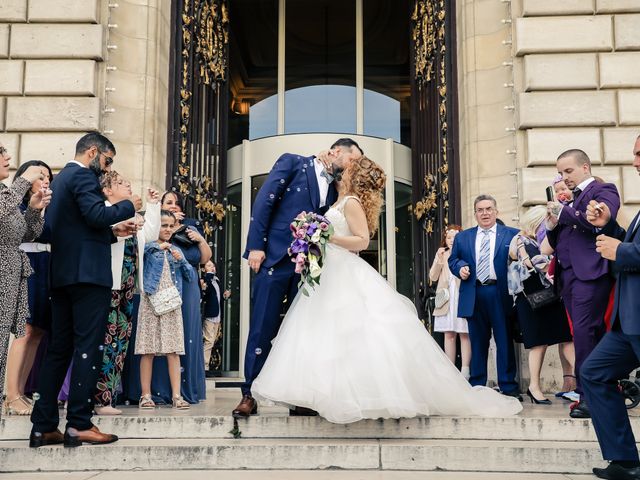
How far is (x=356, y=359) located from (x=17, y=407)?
8.93 feet

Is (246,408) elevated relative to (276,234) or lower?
lower

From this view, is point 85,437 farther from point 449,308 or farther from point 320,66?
point 320,66

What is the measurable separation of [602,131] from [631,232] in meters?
4.44

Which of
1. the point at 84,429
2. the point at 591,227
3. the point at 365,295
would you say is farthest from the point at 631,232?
the point at 84,429

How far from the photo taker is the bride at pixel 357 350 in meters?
5.02

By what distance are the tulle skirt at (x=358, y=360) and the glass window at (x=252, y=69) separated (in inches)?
298

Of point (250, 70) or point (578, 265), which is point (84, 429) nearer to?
point (578, 265)

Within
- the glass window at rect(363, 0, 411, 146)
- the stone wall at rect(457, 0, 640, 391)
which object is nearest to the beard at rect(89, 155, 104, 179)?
the stone wall at rect(457, 0, 640, 391)

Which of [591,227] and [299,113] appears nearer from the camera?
[591,227]

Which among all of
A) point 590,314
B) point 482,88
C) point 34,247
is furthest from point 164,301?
point 482,88

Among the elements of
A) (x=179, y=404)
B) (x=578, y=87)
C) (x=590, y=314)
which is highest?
(x=578, y=87)

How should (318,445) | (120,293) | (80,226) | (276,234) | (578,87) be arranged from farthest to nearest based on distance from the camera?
(578,87) < (120,293) < (276,234) < (80,226) < (318,445)

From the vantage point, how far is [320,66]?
13.4 m

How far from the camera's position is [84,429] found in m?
5.02
